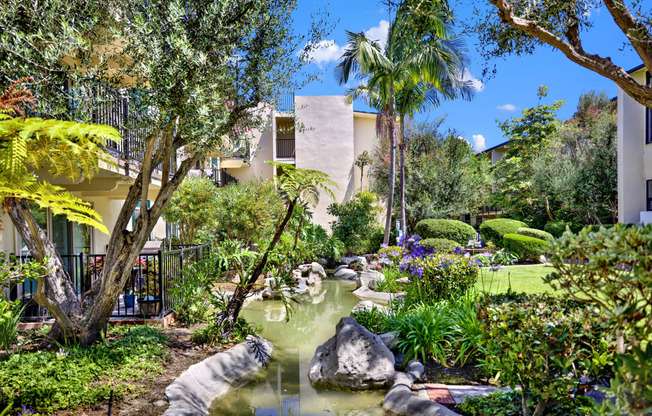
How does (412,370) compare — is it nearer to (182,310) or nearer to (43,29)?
(182,310)

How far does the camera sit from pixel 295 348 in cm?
756

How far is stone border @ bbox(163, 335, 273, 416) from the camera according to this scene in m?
4.48

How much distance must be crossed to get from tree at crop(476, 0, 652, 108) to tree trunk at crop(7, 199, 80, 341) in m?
6.49

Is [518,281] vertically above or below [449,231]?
below

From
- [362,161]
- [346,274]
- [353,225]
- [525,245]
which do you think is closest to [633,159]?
[525,245]

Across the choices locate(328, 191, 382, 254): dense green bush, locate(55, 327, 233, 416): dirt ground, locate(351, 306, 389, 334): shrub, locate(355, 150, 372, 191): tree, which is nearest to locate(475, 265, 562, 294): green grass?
locate(351, 306, 389, 334): shrub

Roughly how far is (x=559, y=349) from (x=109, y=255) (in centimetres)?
541

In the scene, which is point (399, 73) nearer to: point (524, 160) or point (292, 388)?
point (524, 160)

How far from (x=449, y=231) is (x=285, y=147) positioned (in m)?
12.2

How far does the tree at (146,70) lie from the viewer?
4934 mm

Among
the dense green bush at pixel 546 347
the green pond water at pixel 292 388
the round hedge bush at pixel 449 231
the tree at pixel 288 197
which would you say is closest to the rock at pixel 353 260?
the round hedge bush at pixel 449 231

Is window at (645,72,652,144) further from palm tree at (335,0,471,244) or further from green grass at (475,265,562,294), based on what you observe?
Result: palm tree at (335,0,471,244)

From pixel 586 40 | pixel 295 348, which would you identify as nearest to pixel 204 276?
pixel 295 348

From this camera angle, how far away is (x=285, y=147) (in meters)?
27.2
